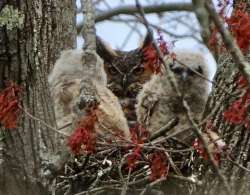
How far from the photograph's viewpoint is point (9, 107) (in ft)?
11.1

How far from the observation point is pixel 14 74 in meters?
3.66

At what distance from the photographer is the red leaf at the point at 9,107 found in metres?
3.36

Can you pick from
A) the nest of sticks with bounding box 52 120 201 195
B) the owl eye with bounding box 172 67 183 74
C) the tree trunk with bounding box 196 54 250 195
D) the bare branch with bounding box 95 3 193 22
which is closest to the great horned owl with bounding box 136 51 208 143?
the owl eye with bounding box 172 67 183 74

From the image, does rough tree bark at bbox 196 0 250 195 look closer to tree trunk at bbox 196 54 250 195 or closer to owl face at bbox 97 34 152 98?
tree trunk at bbox 196 54 250 195

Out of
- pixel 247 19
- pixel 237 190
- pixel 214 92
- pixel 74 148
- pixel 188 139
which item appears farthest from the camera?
pixel 188 139

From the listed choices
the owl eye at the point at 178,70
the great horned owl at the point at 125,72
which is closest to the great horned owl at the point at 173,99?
the owl eye at the point at 178,70

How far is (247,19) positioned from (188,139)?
1.78m

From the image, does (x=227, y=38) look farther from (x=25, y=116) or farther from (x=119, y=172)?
(x=119, y=172)

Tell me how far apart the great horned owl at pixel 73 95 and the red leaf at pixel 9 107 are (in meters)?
1.37

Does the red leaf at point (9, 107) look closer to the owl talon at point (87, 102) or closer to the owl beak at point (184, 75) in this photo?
the owl talon at point (87, 102)

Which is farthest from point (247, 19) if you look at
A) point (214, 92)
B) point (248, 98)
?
point (214, 92)

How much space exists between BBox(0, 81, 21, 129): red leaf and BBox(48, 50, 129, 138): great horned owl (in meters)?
1.37

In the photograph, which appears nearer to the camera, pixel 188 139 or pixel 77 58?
pixel 188 139

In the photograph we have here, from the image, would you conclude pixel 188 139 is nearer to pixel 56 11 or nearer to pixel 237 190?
pixel 237 190
